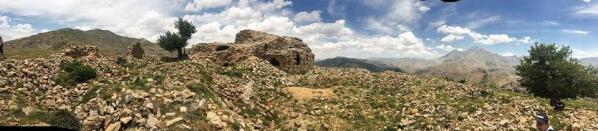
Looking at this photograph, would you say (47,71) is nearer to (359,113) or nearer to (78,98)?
(78,98)

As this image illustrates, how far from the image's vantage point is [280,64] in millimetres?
49594

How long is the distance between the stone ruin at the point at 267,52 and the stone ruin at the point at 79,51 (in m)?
10.6

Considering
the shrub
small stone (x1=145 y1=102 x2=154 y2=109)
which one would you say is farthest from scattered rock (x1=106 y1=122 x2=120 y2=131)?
the shrub

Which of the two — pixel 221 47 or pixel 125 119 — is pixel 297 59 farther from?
pixel 125 119

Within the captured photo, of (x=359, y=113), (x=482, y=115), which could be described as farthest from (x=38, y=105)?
(x=482, y=115)

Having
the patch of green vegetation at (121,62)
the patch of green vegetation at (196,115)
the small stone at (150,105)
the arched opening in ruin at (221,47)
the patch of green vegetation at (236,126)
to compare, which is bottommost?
the patch of green vegetation at (236,126)

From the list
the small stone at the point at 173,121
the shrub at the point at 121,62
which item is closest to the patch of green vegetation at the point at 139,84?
the small stone at the point at 173,121

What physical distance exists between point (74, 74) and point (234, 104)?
10733 millimetres

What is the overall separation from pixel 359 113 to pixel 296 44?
25.7m

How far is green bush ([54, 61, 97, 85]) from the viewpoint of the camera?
97.5ft

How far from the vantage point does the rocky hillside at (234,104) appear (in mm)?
23812

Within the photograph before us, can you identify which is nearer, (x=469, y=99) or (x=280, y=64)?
(x=469, y=99)

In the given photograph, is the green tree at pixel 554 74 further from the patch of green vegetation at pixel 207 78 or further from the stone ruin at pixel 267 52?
the patch of green vegetation at pixel 207 78

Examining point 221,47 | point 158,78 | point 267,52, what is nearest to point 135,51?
point 221,47
